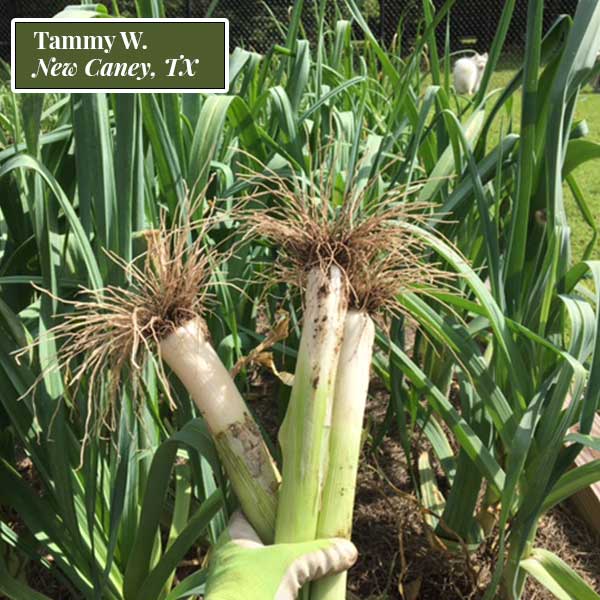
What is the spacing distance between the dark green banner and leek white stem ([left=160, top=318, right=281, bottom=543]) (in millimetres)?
326

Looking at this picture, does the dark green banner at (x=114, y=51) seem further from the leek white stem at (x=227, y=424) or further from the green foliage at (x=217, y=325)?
the leek white stem at (x=227, y=424)

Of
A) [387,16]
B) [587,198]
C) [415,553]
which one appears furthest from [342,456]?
[387,16]

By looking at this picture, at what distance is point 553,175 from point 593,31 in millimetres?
130

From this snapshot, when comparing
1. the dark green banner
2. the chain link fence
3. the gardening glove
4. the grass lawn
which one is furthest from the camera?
the chain link fence

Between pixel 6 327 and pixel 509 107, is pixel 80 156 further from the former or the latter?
pixel 509 107

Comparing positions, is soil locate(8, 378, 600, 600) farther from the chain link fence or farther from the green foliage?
the chain link fence

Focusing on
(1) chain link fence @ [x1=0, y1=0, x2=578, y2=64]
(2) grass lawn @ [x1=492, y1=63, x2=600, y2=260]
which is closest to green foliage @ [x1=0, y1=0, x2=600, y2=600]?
(2) grass lawn @ [x1=492, y1=63, x2=600, y2=260]

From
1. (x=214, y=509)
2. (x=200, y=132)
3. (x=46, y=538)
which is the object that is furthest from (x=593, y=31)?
(x=46, y=538)

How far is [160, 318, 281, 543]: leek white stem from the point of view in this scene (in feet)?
1.78

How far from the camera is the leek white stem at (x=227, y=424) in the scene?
54cm

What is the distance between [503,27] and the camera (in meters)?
0.93

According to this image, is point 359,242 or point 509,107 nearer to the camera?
point 359,242

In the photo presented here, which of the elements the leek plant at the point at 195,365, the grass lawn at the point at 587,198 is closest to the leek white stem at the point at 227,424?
the leek plant at the point at 195,365

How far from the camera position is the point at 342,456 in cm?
Result: 53
